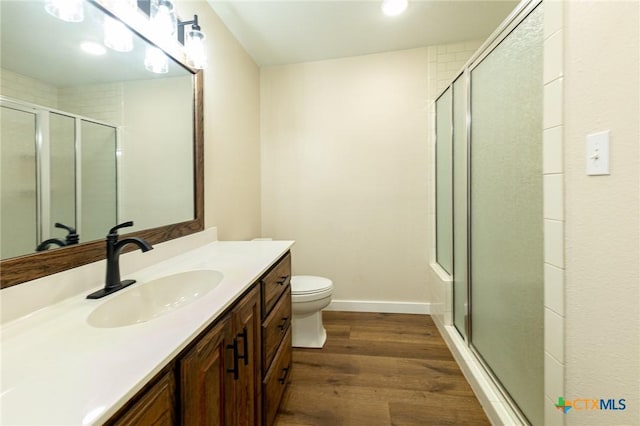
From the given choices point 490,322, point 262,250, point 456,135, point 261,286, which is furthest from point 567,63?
point 262,250

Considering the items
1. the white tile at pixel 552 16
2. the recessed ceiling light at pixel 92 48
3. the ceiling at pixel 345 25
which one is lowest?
the recessed ceiling light at pixel 92 48

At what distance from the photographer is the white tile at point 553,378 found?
0.93m

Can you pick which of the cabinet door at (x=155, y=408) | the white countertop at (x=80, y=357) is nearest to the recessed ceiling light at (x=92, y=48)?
the white countertop at (x=80, y=357)

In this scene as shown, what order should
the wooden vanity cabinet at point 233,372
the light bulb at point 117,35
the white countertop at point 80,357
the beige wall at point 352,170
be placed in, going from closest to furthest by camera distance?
the white countertop at point 80,357
the wooden vanity cabinet at point 233,372
the light bulb at point 117,35
the beige wall at point 352,170

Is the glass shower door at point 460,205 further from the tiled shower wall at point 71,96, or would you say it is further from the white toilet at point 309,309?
the tiled shower wall at point 71,96

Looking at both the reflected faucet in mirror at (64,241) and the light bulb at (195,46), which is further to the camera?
the light bulb at (195,46)

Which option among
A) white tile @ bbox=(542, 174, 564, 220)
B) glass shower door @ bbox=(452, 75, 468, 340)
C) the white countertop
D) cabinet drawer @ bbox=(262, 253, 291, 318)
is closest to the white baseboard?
glass shower door @ bbox=(452, 75, 468, 340)

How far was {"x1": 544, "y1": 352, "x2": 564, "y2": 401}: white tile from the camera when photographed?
0.93 metres

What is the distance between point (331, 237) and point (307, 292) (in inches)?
33.5

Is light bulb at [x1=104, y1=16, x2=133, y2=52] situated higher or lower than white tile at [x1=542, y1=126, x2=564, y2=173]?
higher

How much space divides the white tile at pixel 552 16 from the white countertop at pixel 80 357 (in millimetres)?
1384

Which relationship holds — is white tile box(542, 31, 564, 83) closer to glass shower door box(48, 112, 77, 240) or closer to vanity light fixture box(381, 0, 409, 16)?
vanity light fixture box(381, 0, 409, 16)

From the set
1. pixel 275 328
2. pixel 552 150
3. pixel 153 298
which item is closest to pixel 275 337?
pixel 275 328

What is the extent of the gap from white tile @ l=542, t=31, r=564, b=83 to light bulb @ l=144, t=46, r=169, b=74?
5.34 feet
